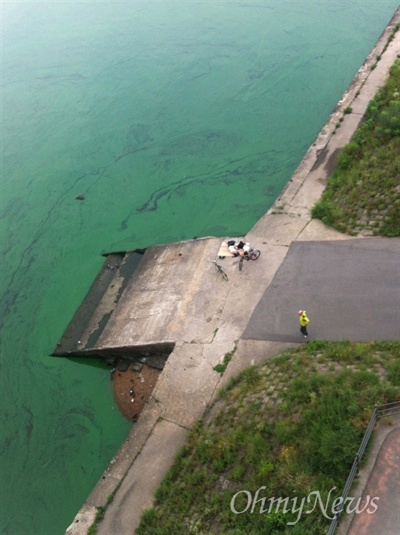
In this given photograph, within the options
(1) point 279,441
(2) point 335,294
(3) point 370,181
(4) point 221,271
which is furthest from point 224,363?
(3) point 370,181

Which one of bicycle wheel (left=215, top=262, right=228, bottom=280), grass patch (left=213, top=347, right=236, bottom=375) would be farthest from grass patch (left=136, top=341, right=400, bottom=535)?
bicycle wheel (left=215, top=262, right=228, bottom=280)

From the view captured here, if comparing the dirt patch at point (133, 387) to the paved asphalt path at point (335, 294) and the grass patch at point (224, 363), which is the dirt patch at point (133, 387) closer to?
the grass patch at point (224, 363)

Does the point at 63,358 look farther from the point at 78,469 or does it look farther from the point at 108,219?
the point at 108,219

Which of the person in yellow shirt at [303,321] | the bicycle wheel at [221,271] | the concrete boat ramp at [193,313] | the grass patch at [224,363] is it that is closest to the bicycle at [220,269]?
the bicycle wheel at [221,271]

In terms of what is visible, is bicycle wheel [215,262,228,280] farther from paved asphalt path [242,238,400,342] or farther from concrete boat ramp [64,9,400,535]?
paved asphalt path [242,238,400,342]

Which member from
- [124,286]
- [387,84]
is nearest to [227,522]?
[124,286]
